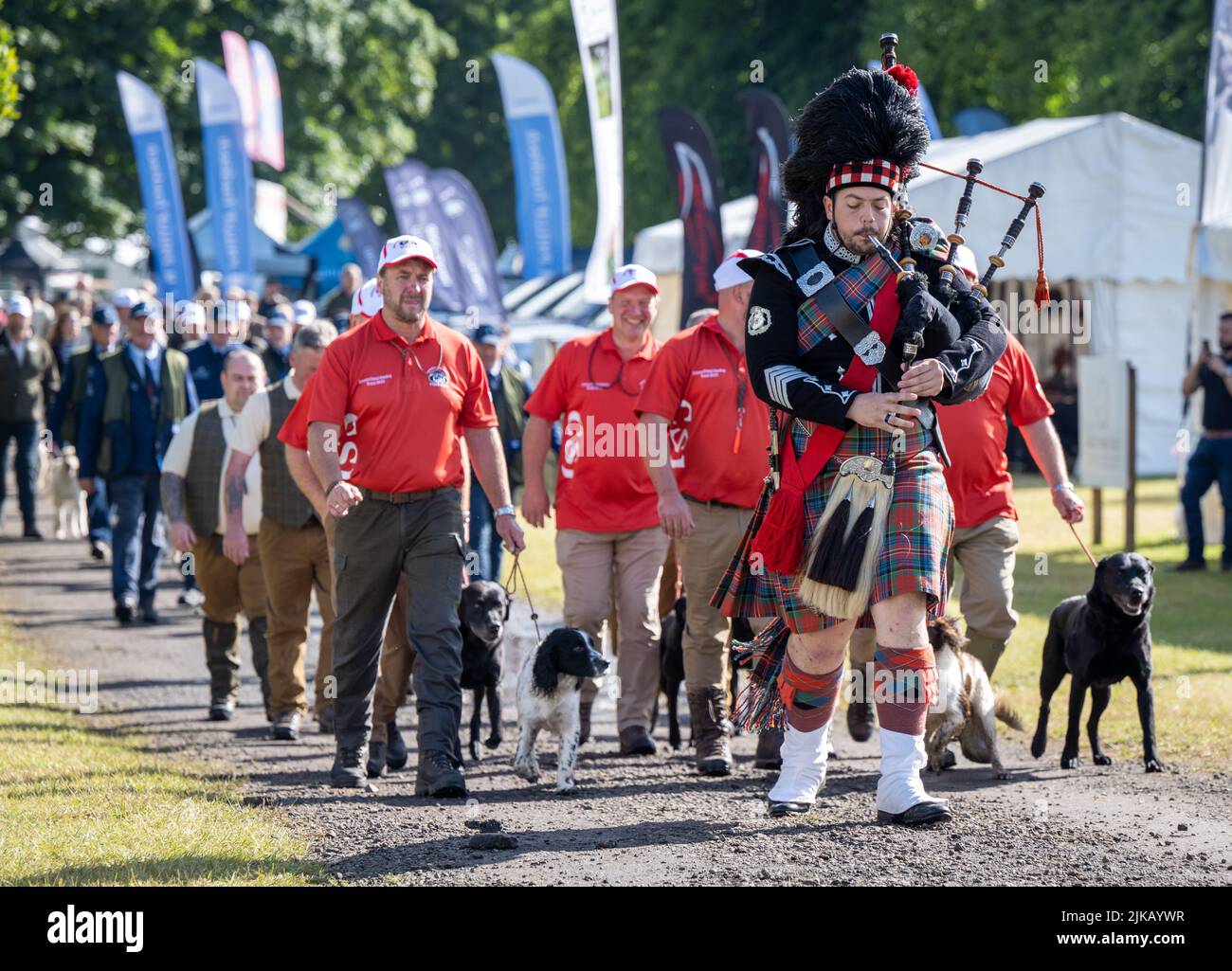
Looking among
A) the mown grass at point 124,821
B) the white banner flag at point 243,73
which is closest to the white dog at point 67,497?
the mown grass at point 124,821

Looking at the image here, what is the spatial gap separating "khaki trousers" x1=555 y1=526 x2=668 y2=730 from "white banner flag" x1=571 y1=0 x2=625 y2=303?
1186 centimetres

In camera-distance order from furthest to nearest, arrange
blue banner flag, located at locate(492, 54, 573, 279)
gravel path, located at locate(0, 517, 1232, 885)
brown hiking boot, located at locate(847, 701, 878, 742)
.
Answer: blue banner flag, located at locate(492, 54, 573, 279) < brown hiking boot, located at locate(847, 701, 878, 742) < gravel path, located at locate(0, 517, 1232, 885)

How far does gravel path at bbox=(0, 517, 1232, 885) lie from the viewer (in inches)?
242

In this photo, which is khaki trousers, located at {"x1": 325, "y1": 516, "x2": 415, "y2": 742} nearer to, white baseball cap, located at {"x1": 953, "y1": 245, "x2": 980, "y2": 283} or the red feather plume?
white baseball cap, located at {"x1": 953, "y1": 245, "x2": 980, "y2": 283}

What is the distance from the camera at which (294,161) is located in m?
42.4

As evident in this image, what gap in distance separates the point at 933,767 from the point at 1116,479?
384 inches

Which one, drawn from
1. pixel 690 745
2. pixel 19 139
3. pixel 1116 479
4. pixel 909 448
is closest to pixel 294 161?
pixel 19 139

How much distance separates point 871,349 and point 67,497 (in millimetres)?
15421

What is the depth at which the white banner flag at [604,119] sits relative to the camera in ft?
70.3

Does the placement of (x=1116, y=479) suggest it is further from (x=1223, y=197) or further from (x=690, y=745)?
(x=690, y=745)

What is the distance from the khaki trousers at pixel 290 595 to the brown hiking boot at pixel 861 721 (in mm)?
2859

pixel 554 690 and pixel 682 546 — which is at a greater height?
pixel 682 546
